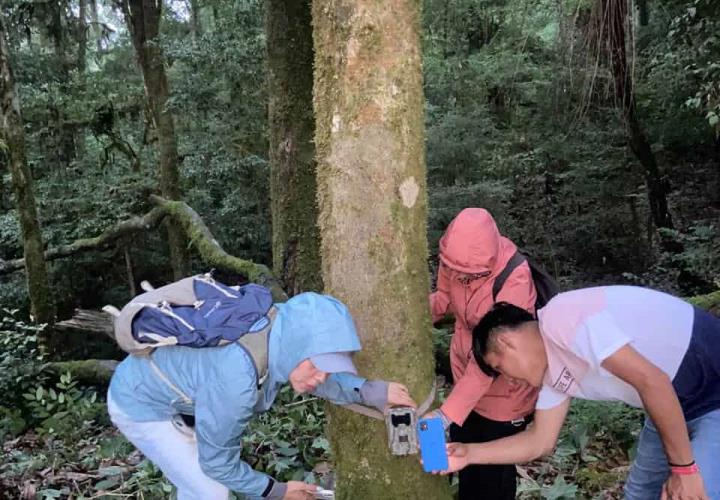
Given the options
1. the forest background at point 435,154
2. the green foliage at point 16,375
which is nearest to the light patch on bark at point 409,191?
the forest background at point 435,154

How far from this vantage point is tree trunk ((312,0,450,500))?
2.24 m

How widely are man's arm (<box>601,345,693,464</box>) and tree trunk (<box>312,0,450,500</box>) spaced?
0.73 meters

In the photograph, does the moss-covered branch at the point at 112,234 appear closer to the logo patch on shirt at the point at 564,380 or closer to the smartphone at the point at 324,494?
the smartphone at the point at 324,494

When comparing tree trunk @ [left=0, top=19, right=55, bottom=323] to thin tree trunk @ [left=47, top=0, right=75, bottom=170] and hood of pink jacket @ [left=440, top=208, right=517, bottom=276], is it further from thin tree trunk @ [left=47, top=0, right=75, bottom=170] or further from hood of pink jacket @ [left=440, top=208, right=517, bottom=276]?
hood of pink jacket @ [left=440, top=208, right=517, bottom=276]

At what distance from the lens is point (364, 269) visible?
91.3 inches

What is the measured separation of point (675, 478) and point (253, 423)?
2.79 meters

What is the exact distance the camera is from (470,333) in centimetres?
284

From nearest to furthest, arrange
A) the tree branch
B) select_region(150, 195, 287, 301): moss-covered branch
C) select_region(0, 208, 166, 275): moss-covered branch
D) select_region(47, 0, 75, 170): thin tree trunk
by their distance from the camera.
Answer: select_region(150, 195, 287, 301): moss-covered branch < the tree branch < select_region(0, 208, 166, 275): moss-covered branch < select_region(47, 0, 75, 170): thin tree trunk

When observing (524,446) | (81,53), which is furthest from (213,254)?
(81,53)

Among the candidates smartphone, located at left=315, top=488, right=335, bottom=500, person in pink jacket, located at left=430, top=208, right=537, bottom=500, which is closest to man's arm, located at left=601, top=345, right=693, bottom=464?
person in pink jacket, located at left=430, top=208, right=537, bottom=500

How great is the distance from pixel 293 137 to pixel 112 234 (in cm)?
504

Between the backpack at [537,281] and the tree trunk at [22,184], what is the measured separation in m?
7.51

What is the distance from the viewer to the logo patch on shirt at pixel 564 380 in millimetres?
2324

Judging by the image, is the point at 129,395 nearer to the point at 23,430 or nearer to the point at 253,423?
the point at 253,423
